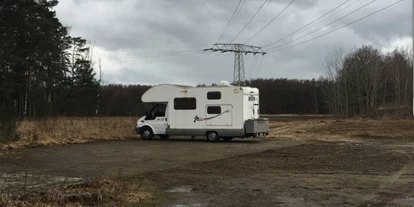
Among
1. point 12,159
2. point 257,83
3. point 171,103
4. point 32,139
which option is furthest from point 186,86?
point 257,83

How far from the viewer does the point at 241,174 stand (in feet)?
32.5

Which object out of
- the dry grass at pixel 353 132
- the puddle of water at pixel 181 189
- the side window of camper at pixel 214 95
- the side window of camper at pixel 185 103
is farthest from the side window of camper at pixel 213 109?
the puddle of water at pixel 181 189

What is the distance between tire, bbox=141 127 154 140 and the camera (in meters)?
21.9

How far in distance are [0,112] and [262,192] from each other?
13882 millimetres

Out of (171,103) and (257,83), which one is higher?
(257,83)

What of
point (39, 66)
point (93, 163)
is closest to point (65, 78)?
point (39, 66)

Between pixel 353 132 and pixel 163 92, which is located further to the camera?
pixel 353 132

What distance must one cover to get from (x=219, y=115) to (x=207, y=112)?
0.66 metres

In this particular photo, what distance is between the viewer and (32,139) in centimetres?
1853

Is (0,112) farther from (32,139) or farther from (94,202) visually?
(94,202)

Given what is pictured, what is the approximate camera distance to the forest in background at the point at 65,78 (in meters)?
35.4

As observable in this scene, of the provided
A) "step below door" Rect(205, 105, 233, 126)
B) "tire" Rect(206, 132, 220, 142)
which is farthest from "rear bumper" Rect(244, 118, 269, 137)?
"tire" Rect(206, 132, 220, 142)

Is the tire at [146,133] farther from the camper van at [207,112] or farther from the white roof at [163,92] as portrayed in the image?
the white roof at [163,92]

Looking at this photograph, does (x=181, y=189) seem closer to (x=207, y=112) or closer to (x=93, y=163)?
(x=93, y=163)
